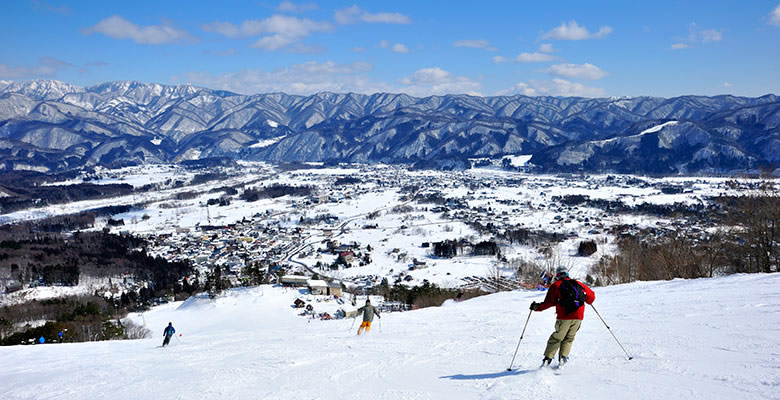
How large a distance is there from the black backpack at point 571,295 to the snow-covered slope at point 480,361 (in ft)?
1.92

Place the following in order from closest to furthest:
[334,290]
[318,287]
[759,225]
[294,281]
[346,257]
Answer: [759,225] < [318,287] < [334,290] < [294,281] < [346,257]

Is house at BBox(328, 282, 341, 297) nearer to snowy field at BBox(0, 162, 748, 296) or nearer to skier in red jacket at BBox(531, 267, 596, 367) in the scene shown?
snowy field at BBox(0, 162, 748, 296)

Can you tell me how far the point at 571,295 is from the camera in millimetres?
4109

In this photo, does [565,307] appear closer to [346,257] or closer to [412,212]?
[346,257]

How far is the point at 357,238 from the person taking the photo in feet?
169

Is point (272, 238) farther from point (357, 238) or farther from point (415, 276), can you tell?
point (415, 276)

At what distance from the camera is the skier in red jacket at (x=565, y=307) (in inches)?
161

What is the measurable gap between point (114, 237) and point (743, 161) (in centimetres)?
14137

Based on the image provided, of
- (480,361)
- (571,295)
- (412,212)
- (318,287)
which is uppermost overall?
(571,295)

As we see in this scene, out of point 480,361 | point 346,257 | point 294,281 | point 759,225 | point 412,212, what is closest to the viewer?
point 480,361

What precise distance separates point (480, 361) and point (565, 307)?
129cm

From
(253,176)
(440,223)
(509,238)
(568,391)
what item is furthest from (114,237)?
(253,176)

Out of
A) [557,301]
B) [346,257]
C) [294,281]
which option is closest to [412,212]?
[346,257]

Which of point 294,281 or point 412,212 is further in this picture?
point 412,212
